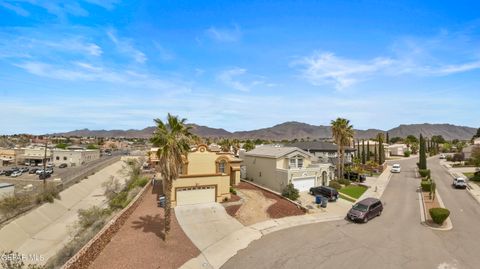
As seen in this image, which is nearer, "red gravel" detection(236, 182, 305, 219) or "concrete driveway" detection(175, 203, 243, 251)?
"concrete driveway" detection(175, 203, 243, 251)

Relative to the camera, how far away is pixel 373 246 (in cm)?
2150

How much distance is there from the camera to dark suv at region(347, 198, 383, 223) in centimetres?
2700

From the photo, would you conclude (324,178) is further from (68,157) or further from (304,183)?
(68,157)

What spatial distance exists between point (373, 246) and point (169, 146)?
1602 centimetres

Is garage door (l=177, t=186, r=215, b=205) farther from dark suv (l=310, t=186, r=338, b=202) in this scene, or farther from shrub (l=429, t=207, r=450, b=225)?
shrub (l=429, t=207, r=450, b=225)

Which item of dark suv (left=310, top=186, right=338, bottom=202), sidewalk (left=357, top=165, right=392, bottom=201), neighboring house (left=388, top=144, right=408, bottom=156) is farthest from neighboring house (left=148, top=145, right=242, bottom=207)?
neighboring house (left=388, top=144, right=408, bottom=156)

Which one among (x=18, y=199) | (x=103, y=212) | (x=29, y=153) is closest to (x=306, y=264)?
(x=103, y=212)

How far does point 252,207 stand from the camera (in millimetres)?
29891

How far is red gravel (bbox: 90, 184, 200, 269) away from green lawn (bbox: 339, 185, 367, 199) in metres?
23.1

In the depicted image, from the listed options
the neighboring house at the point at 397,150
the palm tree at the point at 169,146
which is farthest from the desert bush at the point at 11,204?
the neighboring house at the point at 397,150

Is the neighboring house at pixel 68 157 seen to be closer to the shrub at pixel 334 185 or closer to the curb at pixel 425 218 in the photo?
the shrub at pixel 334 185

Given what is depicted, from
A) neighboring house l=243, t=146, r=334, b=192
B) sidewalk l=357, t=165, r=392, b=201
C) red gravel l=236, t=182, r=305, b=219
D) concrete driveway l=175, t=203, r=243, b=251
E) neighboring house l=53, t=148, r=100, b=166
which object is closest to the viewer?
concrete driveway l=175, t=203, r=243, b=251

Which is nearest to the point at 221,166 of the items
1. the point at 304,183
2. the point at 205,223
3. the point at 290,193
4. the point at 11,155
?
the point at 290,193

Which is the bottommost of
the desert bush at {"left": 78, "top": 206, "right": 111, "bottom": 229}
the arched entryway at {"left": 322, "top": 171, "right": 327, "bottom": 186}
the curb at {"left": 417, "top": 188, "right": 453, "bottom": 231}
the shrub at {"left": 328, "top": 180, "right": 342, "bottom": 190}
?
the desert bush at {"left": 78, "top": 206, "right": 111, "bottom": 229}
